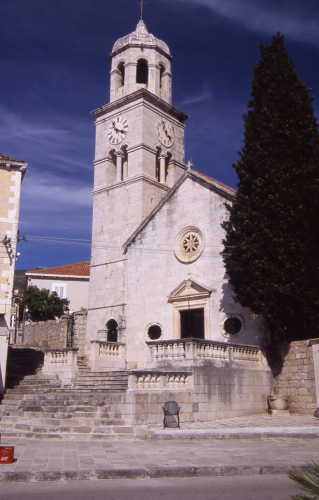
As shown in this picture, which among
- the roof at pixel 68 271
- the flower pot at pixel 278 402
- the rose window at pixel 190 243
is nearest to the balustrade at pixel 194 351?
the flower pot at pixel 278 402

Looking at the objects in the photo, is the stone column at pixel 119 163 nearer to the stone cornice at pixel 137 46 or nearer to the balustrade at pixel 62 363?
the stone cornice at pixel 137 46

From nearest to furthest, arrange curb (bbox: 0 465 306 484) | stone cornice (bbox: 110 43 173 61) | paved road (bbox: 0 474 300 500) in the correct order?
paved road (bbox: 0 474 300 500) < curb (bbox: 0 465 306 484) < stone cornice (bbox: 110 43 173 61)

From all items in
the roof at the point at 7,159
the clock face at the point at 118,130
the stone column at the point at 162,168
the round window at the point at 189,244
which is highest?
the clock face at the point at 118,130

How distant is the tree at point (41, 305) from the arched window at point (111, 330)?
35.2 feet

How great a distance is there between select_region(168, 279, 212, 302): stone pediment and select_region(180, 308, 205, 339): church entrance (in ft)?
2.13

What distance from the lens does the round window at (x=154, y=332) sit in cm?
2203

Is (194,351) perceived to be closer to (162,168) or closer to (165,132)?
(162,168)

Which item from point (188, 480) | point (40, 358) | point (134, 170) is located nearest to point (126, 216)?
point (134, 170)

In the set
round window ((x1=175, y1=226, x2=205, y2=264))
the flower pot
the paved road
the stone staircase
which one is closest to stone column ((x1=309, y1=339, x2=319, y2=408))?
the flower pot

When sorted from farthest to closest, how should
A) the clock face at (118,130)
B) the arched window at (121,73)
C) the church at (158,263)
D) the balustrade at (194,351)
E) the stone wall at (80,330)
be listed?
the arched window at (121,73) < the clock face at (118,130) < the stone wall at (80,330) < the church at (158,263) < the balustrade at (194,351)

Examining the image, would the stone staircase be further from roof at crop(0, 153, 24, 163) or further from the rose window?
roof at crop(0, 153, 24, 163)

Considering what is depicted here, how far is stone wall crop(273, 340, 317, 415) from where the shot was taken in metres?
16.4

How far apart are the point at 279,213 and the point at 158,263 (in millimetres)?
7746

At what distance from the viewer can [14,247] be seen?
16875 mm
